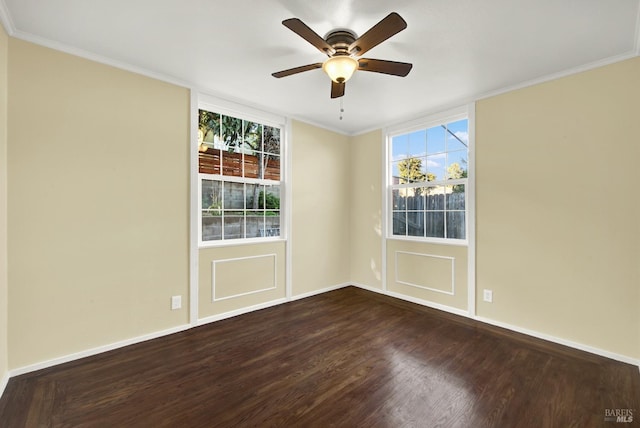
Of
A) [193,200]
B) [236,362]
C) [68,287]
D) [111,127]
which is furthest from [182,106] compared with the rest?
[236,362]

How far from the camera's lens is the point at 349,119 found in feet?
13.2

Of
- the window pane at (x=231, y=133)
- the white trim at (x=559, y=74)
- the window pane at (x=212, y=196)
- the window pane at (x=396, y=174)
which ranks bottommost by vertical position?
the window pane at (x=212, y=196)

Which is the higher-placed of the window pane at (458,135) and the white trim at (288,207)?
the window pane at (458,135)

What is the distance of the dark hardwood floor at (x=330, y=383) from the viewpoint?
171 cm

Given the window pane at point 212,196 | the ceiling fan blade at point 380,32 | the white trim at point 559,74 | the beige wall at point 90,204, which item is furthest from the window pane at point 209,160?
the white trim at point 559,74

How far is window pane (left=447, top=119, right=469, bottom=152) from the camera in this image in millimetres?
3434

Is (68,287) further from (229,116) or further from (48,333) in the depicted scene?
(229,116)

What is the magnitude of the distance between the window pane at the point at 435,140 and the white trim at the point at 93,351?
11.8 ft

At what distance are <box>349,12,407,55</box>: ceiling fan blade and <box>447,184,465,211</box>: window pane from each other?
221 centimetres

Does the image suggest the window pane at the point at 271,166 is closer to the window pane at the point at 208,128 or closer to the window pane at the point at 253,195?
the window pane at the point at 253,195

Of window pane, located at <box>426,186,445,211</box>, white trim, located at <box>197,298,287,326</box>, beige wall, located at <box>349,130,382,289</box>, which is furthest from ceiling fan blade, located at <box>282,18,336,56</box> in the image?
white trim, located at <box>197,298,287,326</box>

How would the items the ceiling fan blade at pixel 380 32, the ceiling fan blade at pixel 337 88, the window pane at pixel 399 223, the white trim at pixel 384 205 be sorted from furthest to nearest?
the white trim at pixel 384 205 < the window pane at pixel 399 223 < the ceiling fan blade at pixel 337 88 < the ceiling fan blade at pixel 380 32

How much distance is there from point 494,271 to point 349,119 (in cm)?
263

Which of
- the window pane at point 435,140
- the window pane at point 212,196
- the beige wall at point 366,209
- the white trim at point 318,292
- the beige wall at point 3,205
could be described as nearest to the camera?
the beige wall at point 3,205
